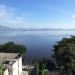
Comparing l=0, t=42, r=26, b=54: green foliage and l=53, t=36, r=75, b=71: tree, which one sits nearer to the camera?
l=53, t=36, r=75, b=71: tree

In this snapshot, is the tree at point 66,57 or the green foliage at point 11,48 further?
the green foliage at point 11,48

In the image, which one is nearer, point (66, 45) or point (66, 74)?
point (66, 74)

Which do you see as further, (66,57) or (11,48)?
(11,48)

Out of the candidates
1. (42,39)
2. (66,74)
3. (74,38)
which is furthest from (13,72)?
(42,39)

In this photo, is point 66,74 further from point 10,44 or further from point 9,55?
point 10,44

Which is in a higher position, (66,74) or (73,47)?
(73,47)

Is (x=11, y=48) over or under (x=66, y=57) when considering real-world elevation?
over

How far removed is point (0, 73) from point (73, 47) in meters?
17.3

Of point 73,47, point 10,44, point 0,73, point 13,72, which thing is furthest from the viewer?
point 10,44

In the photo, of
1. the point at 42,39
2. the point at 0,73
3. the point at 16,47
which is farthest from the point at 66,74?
the point at 42,39

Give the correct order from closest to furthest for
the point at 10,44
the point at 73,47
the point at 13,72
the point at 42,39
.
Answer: the point at 13,72 < the point at 73,47 < the point at 10,44 < the point at 42,39

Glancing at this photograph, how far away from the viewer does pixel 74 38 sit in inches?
1260

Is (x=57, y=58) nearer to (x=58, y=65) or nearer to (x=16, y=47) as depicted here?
(x=58, y=65)

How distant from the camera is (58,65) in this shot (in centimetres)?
3034
